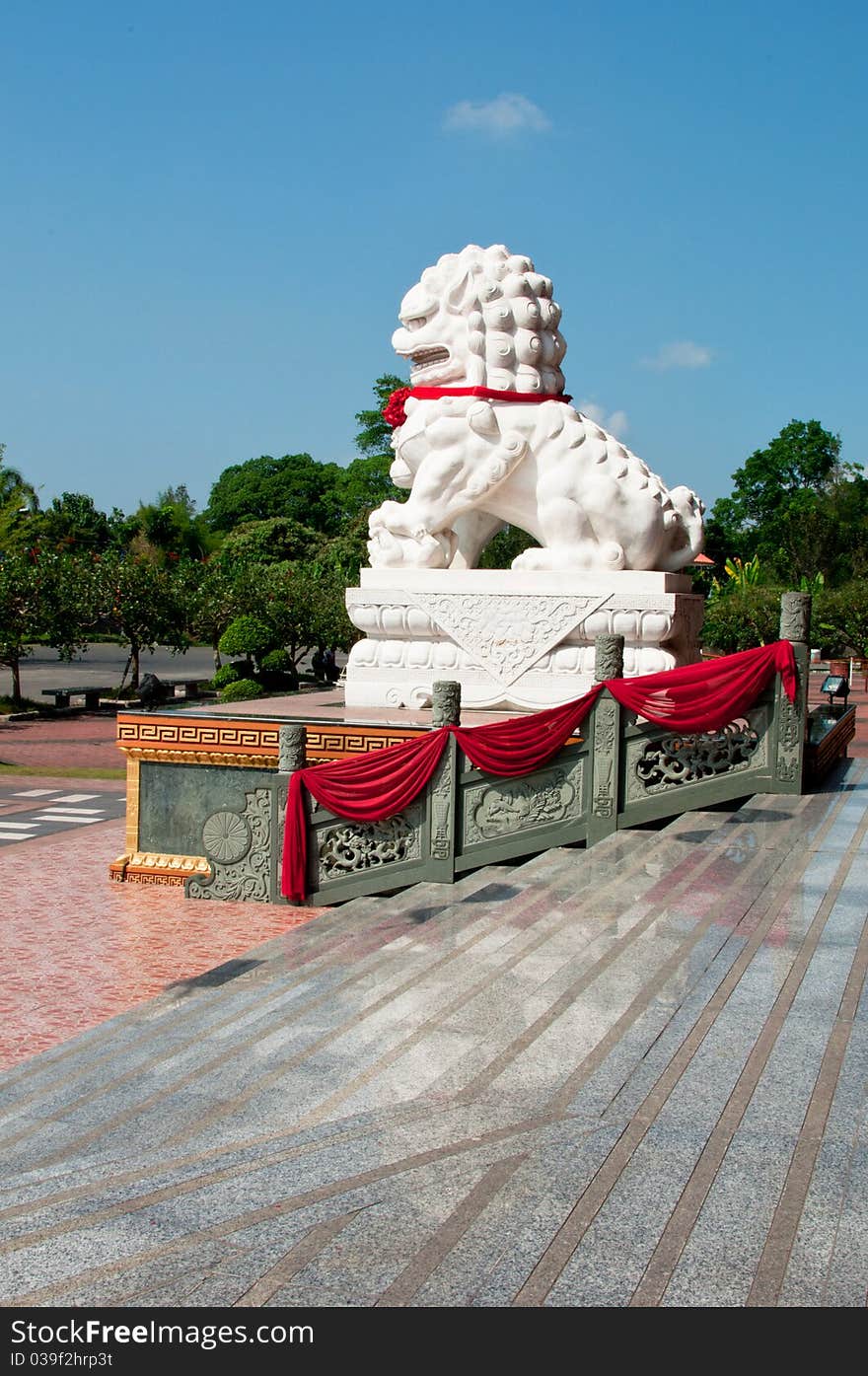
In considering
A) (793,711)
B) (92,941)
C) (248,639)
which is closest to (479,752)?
(793,711)

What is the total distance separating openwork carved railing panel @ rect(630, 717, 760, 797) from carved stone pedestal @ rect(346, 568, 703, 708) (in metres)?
1.08

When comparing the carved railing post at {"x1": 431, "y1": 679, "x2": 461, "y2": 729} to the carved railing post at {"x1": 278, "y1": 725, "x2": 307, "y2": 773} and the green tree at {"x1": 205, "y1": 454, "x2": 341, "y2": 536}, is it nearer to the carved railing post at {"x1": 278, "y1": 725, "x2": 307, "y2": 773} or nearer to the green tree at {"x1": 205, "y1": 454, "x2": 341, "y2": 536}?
the carved railing post at {"x1": 278, "y1": 725, "x2": 307, "y2": 773}

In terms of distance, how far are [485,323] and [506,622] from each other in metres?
2.22

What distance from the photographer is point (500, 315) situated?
9.21 meters

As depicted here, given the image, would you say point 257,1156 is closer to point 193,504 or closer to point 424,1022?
point 424,1022

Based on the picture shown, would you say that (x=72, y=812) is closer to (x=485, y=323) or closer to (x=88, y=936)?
(x=88, y=936)

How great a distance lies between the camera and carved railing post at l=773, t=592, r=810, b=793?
301 inches

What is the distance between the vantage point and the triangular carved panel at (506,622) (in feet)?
28.9

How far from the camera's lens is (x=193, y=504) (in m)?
55.9

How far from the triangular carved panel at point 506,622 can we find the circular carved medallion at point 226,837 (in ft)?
7.41

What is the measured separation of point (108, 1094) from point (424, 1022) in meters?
1.07
